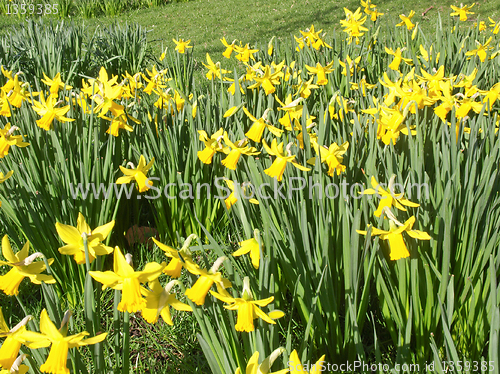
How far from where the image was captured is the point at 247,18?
925cm

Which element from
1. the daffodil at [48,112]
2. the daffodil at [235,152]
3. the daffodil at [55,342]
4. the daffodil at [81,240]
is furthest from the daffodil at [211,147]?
the daffodil at [55,342]

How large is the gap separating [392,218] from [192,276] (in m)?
0.62

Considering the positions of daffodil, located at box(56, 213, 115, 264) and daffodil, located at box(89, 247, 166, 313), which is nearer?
daffodil, located at box(89, 247, 166, 313)

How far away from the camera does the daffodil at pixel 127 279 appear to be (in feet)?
2.66

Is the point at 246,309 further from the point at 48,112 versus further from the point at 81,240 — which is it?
the point at 48,112

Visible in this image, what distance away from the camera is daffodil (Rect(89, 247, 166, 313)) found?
812 mm

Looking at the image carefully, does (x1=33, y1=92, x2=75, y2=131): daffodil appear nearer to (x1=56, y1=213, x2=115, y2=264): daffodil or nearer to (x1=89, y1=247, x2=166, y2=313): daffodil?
(x1=56, y1=213, x2=115, y2=264): daffodil

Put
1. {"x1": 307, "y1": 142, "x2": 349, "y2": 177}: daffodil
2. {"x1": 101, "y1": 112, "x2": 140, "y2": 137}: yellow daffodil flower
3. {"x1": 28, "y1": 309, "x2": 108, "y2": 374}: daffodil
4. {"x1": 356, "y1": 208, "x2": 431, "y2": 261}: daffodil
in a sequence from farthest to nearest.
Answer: {"x1": 101, "y1": 112, "x2": 140, "y2": 137}: yellow daffodil flower
{"x1": 307, "y1": 142, "x2": 349, "y2": 177}: daffodil
{"x1": 356, "y1": 208, "x2": 431, "y2": 261}: daffodil
{"x1": 28, "y1": 309, "x2": 108, "y2": 374}: daffodil

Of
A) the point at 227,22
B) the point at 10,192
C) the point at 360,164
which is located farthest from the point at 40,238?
the point at 227,22

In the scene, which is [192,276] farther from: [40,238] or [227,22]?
→ [227,22]

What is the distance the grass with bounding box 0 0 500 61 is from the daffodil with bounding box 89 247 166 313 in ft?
20.5

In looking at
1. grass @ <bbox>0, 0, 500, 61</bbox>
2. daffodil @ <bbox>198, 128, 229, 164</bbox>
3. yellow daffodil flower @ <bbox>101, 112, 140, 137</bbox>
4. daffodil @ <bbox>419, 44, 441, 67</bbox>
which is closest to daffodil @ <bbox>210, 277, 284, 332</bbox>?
daffodil @ <bbox>198, 128, 229, 164</bbox>

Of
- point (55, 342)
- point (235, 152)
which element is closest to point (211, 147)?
point (235, 152)

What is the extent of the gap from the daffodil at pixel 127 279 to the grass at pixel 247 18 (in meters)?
6.26
